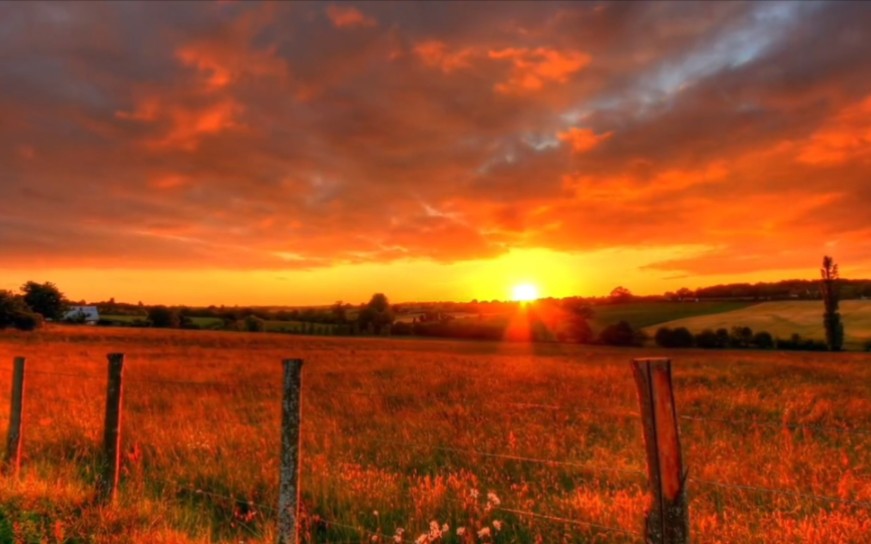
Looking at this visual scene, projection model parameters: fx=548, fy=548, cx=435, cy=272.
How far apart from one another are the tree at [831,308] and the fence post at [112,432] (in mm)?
74541

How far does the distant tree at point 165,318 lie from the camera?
85.8 metres

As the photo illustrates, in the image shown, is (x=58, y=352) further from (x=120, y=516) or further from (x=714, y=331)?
(x=714, y=331)

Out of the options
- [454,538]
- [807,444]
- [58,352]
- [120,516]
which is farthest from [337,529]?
[58,352]

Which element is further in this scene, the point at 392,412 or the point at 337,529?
the point at 392,412

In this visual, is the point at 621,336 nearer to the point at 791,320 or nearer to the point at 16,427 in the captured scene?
the point at 791,320

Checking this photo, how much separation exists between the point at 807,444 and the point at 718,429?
163cm

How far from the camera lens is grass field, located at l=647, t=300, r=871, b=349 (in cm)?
7067

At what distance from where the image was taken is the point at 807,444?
8.95m

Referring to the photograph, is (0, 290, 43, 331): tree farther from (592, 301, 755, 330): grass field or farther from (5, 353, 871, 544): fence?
(592, 301, 755, 330): grass field

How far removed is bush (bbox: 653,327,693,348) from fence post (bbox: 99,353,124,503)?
7089cm

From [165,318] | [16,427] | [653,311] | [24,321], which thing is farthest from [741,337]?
[24,321]

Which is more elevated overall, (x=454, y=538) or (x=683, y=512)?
(x=683, y=512)

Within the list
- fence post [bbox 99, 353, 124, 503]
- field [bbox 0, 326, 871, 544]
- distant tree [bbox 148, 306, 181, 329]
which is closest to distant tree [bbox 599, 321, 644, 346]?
field [bbox 0, 326, 871, 544]

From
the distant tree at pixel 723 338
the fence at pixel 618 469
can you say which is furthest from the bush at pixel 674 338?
the fence at pixel 618 469
